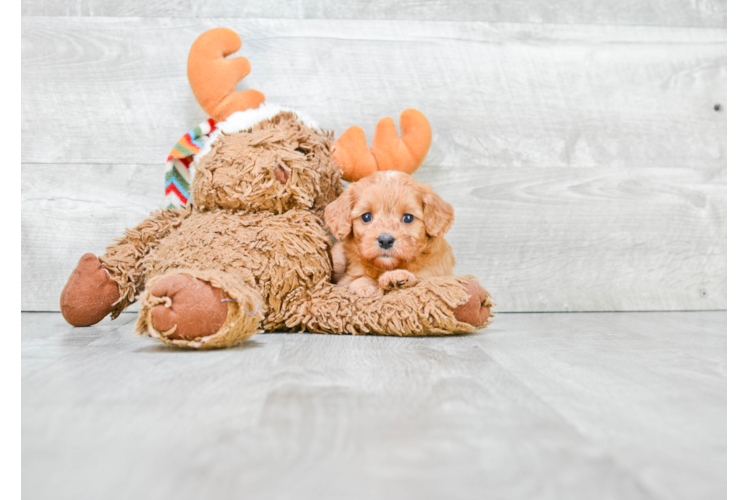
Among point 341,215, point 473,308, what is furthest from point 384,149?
point 473,308

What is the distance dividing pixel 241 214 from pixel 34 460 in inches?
31.2

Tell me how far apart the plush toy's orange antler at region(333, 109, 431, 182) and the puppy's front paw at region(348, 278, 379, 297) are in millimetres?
312

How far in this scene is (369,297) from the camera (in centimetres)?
127

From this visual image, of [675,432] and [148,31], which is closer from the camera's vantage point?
[675,432]

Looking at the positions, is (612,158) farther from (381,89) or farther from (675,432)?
(675,432)

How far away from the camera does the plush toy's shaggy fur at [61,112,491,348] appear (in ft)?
3.97

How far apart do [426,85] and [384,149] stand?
1.13 feet

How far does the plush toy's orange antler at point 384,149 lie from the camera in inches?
57.3

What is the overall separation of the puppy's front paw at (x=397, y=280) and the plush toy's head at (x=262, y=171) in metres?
0.25

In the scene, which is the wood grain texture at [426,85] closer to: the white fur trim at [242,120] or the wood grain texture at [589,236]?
the wood grain texture at [589,236]

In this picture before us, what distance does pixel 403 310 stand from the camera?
3.97 ft

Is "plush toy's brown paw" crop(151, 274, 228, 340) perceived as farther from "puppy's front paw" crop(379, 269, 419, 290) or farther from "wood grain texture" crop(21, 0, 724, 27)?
"wood grain texture" crop(21, 0, 724, 27)
